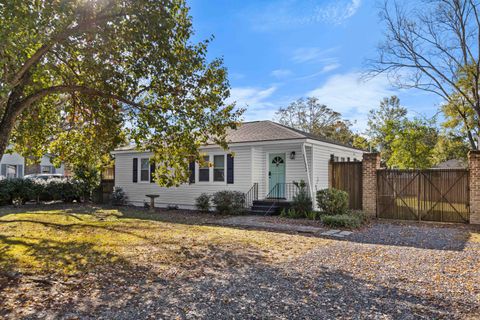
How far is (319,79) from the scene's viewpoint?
21.4 m

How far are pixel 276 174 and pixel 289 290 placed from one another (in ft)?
32.6

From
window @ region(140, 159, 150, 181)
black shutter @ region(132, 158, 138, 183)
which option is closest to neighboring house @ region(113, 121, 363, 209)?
window @ region(140, 159, 150, 181)

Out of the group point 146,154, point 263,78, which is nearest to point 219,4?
point 146,154

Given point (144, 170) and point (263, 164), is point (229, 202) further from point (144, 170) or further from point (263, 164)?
point (144, 170)

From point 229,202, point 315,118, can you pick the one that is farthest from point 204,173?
point 315,118

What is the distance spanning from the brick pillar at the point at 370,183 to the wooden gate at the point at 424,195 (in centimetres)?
19

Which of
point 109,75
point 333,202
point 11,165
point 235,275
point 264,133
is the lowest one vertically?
point 235,275

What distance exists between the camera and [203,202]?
1406 cm

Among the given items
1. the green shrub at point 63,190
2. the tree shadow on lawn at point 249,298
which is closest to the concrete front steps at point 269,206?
the tree shadow on lawn at point 249,298

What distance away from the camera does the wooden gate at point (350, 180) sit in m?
12.8

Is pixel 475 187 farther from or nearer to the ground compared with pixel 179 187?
farther from the ground

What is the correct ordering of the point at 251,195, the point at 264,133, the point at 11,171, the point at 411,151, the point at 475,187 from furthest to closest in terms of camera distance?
the point at 11,171, the point at 411,151, the point at 264,133, the point at 251,195, the point at 475,187

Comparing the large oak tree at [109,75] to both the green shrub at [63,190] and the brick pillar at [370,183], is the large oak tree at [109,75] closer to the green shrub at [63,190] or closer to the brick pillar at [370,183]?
the brick pillar at [370,183]

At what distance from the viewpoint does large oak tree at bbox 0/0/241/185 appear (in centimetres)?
593
